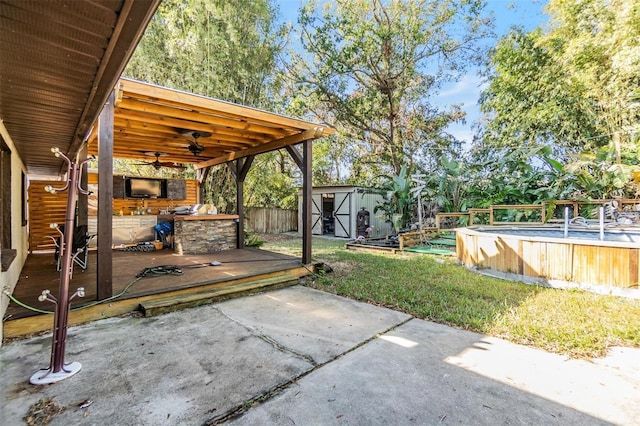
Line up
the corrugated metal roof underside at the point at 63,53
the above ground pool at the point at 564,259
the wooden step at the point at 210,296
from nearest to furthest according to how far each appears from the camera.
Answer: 1. the corrugated metal roof underside at the point at 63,53
2. the wooden step at the point at 210,296
3. the above ground pool at the point at 564,259

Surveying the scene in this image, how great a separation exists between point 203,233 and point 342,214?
6.60 meters

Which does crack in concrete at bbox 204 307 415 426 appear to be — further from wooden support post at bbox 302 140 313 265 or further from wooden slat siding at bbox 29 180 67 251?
wooden slat siding at bbox 29 180 67 251

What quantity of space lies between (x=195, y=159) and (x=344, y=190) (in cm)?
603

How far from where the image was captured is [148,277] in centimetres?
423

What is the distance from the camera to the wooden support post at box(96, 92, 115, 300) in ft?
10.4

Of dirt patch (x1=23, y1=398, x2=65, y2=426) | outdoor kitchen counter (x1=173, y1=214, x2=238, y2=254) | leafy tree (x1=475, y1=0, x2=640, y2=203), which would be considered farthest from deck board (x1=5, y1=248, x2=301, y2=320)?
leafy tree (x1=475, y1=0, x2=640, y2=203)

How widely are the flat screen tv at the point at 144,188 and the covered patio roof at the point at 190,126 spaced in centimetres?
134

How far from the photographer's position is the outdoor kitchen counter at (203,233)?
6360 mm

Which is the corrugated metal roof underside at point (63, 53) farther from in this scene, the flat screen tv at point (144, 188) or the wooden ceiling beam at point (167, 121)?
the flat screen tv at point (144, 188)

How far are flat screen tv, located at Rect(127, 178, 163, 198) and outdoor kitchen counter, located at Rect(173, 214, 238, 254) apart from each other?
2778 mm

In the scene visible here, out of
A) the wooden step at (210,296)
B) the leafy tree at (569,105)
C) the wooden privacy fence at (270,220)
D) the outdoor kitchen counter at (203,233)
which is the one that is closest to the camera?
the wooden step at (210,296)

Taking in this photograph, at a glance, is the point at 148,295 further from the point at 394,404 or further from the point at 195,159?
the point at 195,159

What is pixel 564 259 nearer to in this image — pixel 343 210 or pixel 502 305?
pixel 502 305

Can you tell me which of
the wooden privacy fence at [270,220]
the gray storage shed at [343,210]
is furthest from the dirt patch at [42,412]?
the wooden privacy fence at [270,220]
